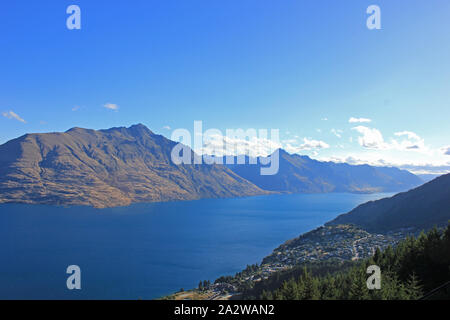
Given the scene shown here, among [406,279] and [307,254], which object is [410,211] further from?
[406,279]

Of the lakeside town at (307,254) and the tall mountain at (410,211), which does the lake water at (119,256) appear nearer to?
the lakeside town at (307,254)

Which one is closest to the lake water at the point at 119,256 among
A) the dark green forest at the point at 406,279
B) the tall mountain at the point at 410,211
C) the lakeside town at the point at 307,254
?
the lakeside town at the point at 307,254

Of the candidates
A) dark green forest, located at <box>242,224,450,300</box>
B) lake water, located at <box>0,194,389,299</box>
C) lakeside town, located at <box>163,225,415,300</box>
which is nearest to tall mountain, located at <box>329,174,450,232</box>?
lakeside town, located at <box>163,225,415,300</box>

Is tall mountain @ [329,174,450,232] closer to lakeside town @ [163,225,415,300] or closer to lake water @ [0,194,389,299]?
lakeside town @ [163,225,415,300]

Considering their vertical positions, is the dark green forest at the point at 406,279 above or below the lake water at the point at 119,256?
above

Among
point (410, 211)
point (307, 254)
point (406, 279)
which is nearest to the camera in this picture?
point (406, 279)

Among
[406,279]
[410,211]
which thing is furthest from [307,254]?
[410,211]
